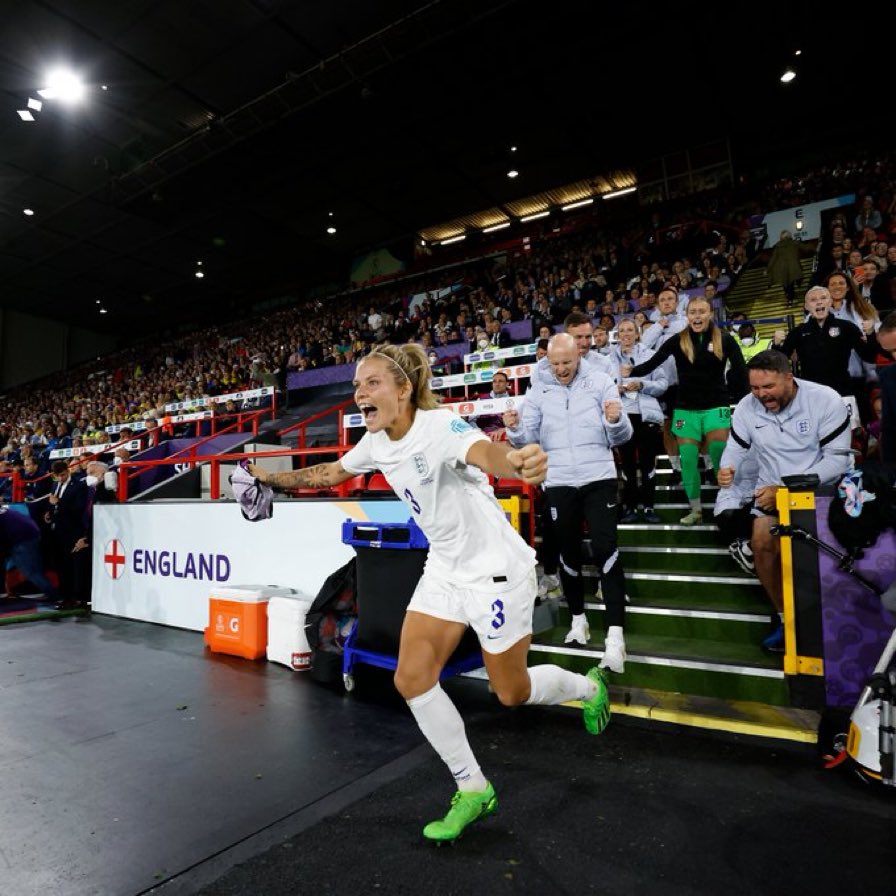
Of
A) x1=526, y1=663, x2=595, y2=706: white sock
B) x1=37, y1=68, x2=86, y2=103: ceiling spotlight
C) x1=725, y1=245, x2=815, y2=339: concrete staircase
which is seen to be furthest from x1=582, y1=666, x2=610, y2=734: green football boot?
x1=37, y1=68, x2=86, y2=103: ceiling spotlight

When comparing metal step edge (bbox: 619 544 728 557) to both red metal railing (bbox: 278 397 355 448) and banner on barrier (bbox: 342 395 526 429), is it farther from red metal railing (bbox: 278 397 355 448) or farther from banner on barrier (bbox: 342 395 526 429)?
red metal railing (bbox: 278 397 355 448)

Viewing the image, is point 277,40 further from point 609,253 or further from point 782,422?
point 782,422

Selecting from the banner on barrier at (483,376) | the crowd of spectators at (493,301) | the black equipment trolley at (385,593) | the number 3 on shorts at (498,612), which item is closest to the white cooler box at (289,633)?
the black equipment trolley at (385,593)

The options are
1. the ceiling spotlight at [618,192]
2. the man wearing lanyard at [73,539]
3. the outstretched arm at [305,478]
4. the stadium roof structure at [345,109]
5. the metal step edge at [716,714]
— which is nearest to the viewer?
the outstretched arm at [305,478]

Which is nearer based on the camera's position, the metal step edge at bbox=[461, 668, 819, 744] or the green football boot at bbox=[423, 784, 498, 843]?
the green football boot at bbox=[423, 784, 498, 843]

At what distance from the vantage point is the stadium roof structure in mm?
9938

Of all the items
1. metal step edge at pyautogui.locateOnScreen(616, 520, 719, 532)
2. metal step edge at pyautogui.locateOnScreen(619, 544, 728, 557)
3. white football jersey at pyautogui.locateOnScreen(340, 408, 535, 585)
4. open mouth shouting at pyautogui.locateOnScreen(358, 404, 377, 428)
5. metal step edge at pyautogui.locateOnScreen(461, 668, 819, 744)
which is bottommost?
metal step edge at pyautogui.locateOnScreen(461, 668, 819, 744)

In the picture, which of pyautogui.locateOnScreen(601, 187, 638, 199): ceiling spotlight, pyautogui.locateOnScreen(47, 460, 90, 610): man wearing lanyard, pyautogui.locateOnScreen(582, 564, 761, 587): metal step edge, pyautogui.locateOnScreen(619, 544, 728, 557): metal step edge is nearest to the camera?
pyautogui.locateOnScreen(582, 564, 761, 587): metal step edge

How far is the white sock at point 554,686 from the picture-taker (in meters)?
2.46

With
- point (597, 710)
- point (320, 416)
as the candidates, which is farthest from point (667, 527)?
point (320, 416)

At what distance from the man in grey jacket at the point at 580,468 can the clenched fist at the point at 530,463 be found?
1836 mm

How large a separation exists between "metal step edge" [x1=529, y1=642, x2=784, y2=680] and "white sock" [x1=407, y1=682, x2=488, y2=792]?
1.59 m

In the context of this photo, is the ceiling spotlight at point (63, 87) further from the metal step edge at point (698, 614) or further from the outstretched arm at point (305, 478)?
the metal step edge at point (698, 614)

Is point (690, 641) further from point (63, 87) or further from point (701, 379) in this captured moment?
point (63, 87)
